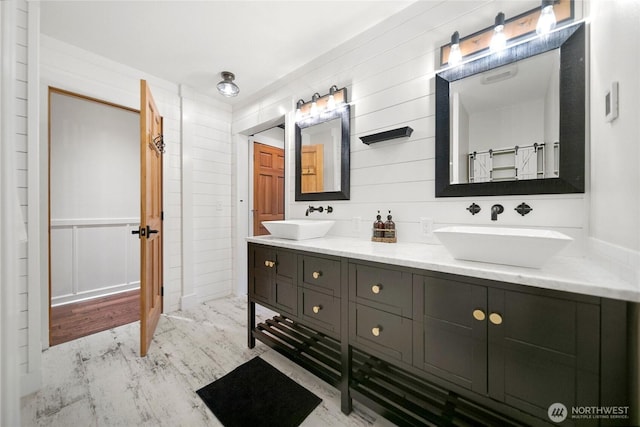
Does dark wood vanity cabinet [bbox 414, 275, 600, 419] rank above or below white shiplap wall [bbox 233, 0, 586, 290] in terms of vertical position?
below

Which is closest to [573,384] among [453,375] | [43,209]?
[453,375]

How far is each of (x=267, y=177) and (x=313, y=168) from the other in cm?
145

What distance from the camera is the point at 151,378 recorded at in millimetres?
1727

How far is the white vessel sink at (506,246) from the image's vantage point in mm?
877

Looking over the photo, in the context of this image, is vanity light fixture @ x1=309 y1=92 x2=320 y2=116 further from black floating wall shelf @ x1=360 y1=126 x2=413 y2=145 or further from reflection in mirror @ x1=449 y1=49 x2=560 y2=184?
reflection in mirror @ x1=449 y1=49 x2=560 y2=184

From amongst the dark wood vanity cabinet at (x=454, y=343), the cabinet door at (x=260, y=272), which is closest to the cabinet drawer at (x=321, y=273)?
the dark wood vanity cabinet at (x=454, y=343)

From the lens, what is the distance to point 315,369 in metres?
1.61

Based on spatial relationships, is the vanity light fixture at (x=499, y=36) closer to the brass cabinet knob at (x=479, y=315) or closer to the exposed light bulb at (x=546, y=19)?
the exposed light bulb at (x=546, y=19)

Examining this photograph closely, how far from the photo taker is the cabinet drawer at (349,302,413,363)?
1212 millimetres

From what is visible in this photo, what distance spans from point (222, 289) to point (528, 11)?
12.4 feet

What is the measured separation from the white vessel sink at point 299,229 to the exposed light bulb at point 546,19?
171 centimetres

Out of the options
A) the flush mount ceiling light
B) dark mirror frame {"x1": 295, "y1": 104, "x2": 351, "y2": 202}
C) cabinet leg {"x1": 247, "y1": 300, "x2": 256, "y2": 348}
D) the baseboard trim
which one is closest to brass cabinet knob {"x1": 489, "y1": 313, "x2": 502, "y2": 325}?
dark mirror frame {"x1": 295, "y1": 104, "x2": 351, "y2": 202}

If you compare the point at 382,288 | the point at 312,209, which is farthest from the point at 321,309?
the point at 312,209

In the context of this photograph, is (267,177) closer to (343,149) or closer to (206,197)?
(206,197)
